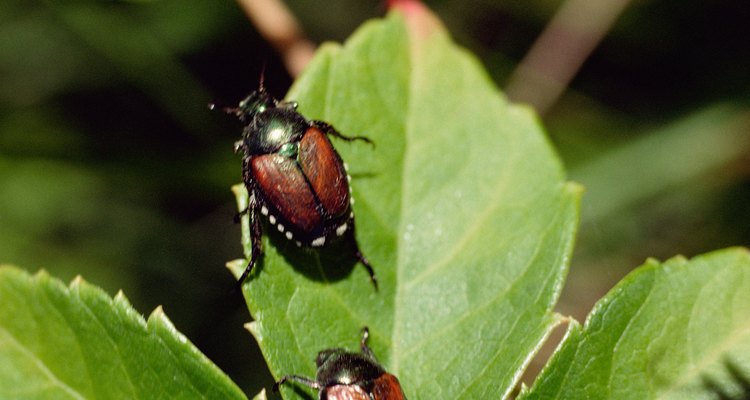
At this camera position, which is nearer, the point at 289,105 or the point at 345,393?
the point at 345,393

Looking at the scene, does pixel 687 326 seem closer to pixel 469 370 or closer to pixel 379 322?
pixel 469 370

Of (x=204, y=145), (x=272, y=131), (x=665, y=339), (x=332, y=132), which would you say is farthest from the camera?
(x=204, y=145)

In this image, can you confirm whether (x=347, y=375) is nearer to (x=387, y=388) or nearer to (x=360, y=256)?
(x=387, y=388)

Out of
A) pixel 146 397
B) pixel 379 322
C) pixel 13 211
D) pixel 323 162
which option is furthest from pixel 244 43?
pixel 146 397

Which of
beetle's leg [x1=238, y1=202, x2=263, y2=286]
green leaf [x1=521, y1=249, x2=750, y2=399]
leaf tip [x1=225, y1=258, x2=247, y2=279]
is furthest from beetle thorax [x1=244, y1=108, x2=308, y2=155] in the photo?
green leaf [x1=521, y1=249, x2=750, y2=399]

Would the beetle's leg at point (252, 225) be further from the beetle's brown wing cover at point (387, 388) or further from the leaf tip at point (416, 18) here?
the leaf tip at point (416, 18)

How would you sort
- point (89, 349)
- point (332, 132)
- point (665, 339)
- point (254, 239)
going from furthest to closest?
1. point (332, 132)
2. point (254, 239)
3. point (665, 339)
4. point (89, 349)

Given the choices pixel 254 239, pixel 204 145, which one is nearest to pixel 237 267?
pixel 254 239
